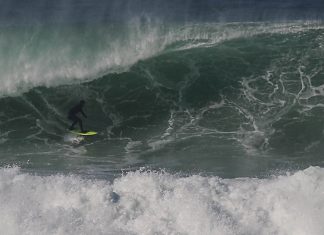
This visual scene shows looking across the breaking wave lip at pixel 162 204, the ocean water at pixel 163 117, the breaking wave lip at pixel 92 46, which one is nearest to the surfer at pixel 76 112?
the ocean water at pixel 163 117

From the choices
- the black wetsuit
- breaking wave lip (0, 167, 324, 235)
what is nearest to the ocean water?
breaking wave lip (0, 167, 324, 235)

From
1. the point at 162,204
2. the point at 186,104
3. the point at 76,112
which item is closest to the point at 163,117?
the point at 186,104

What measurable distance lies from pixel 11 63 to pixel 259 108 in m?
8.84

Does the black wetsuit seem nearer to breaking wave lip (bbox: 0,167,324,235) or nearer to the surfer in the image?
the surfer

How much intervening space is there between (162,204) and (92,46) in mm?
7608

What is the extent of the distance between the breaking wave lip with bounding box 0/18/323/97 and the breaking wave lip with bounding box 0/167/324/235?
484cm

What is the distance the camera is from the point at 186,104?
20594 mm

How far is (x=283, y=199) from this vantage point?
54.6 ft

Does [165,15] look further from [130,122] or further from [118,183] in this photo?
[118,183]

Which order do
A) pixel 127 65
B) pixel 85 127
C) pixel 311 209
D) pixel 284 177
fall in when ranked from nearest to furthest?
pixel 311 209 < pixel 284 177 < pixel 85 127 < pixel 127 65

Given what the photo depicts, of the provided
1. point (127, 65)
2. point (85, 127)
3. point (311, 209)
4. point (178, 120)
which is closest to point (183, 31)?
point (127, 65)

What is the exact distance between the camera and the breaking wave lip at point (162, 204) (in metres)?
16.1

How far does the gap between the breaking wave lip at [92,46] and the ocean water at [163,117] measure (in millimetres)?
41

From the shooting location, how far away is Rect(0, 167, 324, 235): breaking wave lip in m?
16.1
